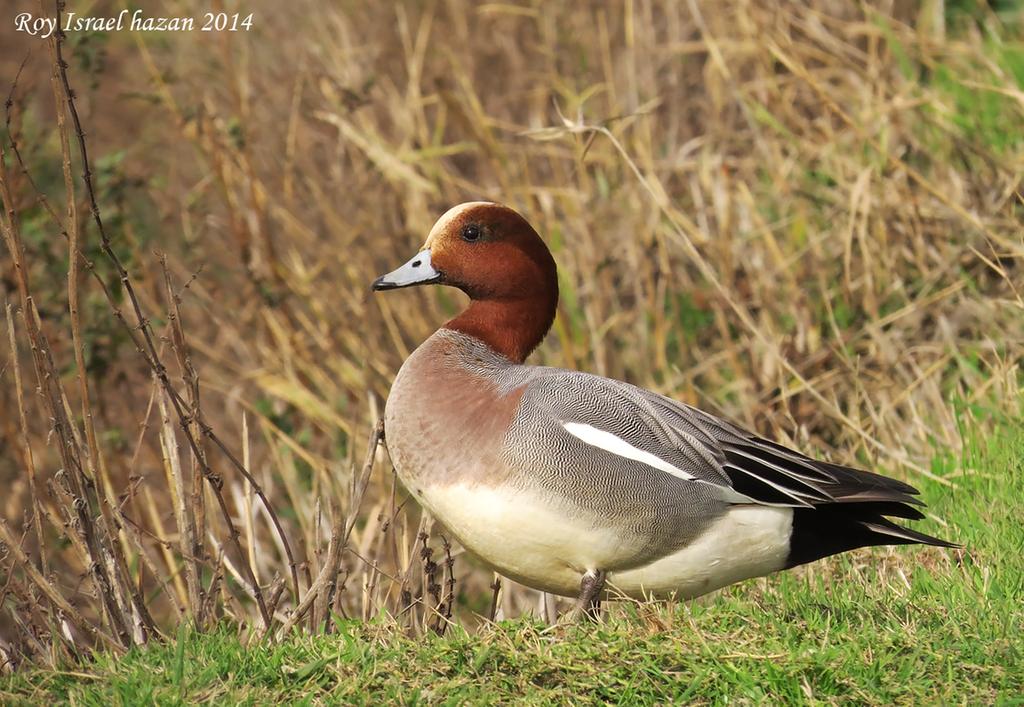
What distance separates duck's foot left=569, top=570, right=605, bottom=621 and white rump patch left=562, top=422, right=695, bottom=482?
10.9 inches

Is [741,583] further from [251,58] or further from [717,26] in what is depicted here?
[251,58]

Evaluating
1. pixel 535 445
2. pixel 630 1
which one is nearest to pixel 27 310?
pixel 535 445

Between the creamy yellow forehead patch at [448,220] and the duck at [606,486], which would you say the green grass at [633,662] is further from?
the creamy yellow forehead patch at [448,220]

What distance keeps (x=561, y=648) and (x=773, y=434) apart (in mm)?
2558

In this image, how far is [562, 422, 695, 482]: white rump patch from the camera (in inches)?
123

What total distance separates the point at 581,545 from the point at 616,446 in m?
0.25

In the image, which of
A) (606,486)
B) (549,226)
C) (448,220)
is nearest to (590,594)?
(606,486)

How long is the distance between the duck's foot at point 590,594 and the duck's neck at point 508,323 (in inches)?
27.7

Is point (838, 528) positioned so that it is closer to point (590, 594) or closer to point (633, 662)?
point (590, 594)

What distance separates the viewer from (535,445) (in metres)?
3.08

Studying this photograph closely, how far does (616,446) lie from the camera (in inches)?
124

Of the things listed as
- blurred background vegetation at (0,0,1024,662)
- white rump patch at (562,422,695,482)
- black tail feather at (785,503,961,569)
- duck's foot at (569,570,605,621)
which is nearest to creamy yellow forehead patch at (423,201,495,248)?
white rump patch at (562,422,695,482)

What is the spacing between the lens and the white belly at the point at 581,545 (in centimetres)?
302

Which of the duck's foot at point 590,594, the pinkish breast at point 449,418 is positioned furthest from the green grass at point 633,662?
the pinkish breast at point 449,418
